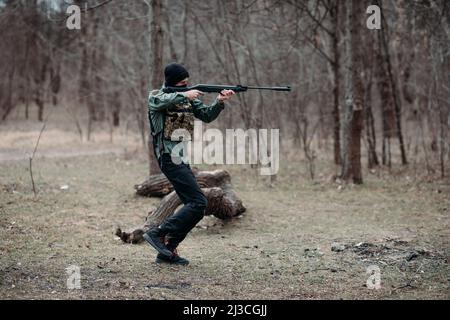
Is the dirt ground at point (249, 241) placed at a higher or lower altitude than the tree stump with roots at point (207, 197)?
lower

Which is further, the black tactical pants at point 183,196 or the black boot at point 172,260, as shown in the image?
the black boot at point 172,260

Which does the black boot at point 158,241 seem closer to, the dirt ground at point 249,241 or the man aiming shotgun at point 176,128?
the man aiming shotgun at point 176,128

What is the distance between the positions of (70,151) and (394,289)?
1508 cm

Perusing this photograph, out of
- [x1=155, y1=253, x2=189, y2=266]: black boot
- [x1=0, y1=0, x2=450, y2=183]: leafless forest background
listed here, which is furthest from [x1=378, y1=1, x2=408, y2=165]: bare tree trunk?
[x1=155, y1=253, x2=189, y2=266]: black boot

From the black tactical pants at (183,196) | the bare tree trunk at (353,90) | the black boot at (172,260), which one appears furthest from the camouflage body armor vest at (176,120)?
the bare tree trunk at (353,90)

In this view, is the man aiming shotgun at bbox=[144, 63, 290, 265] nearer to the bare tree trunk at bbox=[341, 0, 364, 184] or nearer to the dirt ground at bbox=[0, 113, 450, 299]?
the dirt ground at bbox=[0, 113, 450, 299]

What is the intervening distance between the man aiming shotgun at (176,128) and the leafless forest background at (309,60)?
423 cm

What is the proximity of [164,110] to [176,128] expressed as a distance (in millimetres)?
227

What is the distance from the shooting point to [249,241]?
767 centimetres

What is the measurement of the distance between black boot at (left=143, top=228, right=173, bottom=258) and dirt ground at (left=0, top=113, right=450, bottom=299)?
0.48 ft

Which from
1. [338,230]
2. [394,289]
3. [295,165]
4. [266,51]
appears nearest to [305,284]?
[394,289]

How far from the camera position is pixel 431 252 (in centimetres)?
670

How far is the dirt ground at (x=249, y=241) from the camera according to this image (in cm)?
545
